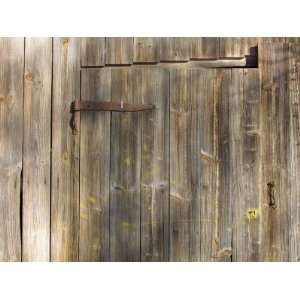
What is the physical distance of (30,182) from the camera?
87.2 inches

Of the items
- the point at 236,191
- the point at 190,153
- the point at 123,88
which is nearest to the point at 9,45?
the point at 123,88

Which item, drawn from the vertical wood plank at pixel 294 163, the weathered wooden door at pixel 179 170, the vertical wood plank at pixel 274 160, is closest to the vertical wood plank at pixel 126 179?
the weathered wooden door at pixel 179 170

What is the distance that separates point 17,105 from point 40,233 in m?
0.81

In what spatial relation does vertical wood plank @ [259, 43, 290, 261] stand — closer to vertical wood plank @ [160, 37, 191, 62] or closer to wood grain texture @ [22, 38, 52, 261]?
vertical wood plank @ [160, 37, 191, 62]

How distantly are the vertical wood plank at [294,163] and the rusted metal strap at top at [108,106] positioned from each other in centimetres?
86

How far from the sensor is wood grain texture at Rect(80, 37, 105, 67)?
2.19 m

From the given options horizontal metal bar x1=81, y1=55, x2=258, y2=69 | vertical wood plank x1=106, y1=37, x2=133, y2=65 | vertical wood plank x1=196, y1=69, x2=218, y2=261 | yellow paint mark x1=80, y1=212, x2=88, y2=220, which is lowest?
yellow paint mark x1=80, y1=212, x2=88, y2=220

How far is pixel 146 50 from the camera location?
7.16ft

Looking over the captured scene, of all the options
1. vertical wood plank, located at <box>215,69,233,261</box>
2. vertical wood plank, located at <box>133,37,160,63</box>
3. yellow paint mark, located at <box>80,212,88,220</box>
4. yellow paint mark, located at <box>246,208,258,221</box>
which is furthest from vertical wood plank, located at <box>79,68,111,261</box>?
yellow paint mark, located at <box>246,208,258,221</box>

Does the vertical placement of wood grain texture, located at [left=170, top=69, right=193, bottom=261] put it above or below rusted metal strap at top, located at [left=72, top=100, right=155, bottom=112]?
below

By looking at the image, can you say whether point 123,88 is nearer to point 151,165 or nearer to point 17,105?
point 151,165

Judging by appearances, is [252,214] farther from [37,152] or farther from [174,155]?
[37,152]

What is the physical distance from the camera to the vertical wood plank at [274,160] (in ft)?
7.06

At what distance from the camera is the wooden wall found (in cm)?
215
